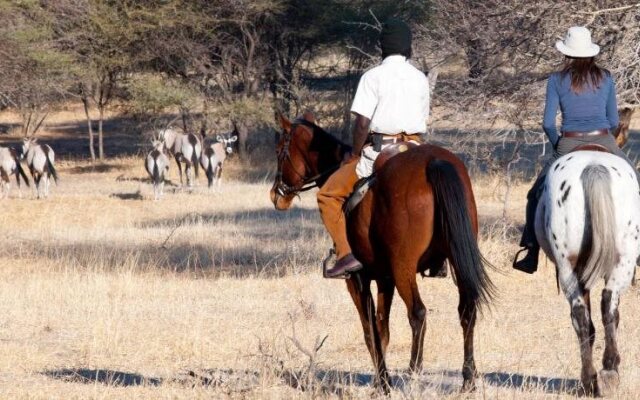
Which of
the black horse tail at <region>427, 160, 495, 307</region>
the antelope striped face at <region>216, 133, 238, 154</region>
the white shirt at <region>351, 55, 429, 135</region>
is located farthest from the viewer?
the antelope striped face at <region>216, 133, 238, 154</region>

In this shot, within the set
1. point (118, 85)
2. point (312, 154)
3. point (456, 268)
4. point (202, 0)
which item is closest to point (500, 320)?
point (312, 154)

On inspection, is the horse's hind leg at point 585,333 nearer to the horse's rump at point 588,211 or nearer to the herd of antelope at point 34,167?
the horse's rump at point 588,211

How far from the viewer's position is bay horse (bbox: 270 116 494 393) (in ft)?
23.8

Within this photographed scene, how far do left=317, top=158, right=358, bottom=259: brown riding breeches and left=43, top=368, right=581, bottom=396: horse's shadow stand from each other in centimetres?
89

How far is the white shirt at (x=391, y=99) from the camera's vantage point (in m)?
8.02

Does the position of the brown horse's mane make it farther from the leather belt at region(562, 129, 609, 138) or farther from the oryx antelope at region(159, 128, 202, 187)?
the oryx antelope at region(159, 128, 202, 187)

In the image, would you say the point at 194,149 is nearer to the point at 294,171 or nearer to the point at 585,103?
the point at 294,171

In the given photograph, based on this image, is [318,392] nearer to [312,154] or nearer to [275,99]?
[312,154]

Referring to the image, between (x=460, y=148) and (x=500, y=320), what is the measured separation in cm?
625

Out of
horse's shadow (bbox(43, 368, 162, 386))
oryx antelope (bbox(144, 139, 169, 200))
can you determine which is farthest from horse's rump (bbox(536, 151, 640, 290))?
oryx antelope (bbox(144, 139, 169, 200))

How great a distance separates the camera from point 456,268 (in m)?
7.23

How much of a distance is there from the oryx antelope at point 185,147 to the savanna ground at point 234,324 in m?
11.8

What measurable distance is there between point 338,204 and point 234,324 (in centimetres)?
380

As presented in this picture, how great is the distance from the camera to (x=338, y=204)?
825 centimetres
